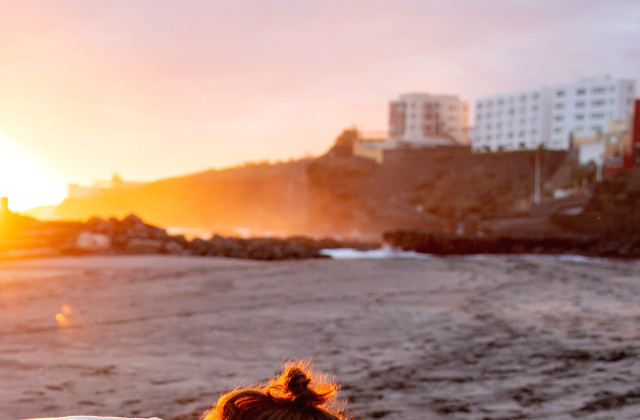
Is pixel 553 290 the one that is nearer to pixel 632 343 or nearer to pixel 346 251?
pixel 632 343

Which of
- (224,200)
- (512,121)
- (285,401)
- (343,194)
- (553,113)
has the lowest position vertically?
(285,401)

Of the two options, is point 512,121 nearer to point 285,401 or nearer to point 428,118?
point 428,118

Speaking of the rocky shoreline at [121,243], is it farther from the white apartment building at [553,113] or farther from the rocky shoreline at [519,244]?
the white apartment building at [553,113]

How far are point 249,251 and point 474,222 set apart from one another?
146 feet

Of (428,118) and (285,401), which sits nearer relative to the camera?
(285,401)

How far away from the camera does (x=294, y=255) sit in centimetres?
1894

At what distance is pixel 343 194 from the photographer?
77.1 meters

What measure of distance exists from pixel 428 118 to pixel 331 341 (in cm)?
9692

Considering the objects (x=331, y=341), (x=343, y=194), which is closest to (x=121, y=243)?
(x=331, y=341)

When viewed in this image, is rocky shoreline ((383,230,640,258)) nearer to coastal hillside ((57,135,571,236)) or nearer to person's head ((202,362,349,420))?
person's head ((202,362,349,420))

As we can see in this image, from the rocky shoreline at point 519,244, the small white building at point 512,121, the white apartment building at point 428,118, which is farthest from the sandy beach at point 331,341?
the white apartment building at point 428,118

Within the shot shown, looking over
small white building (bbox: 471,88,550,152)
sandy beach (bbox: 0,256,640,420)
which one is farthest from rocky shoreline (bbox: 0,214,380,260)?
small white building (bbox: 471,88,550,152)

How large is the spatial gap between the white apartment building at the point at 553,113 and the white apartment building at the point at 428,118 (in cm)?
864

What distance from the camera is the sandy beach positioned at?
5109 mm
